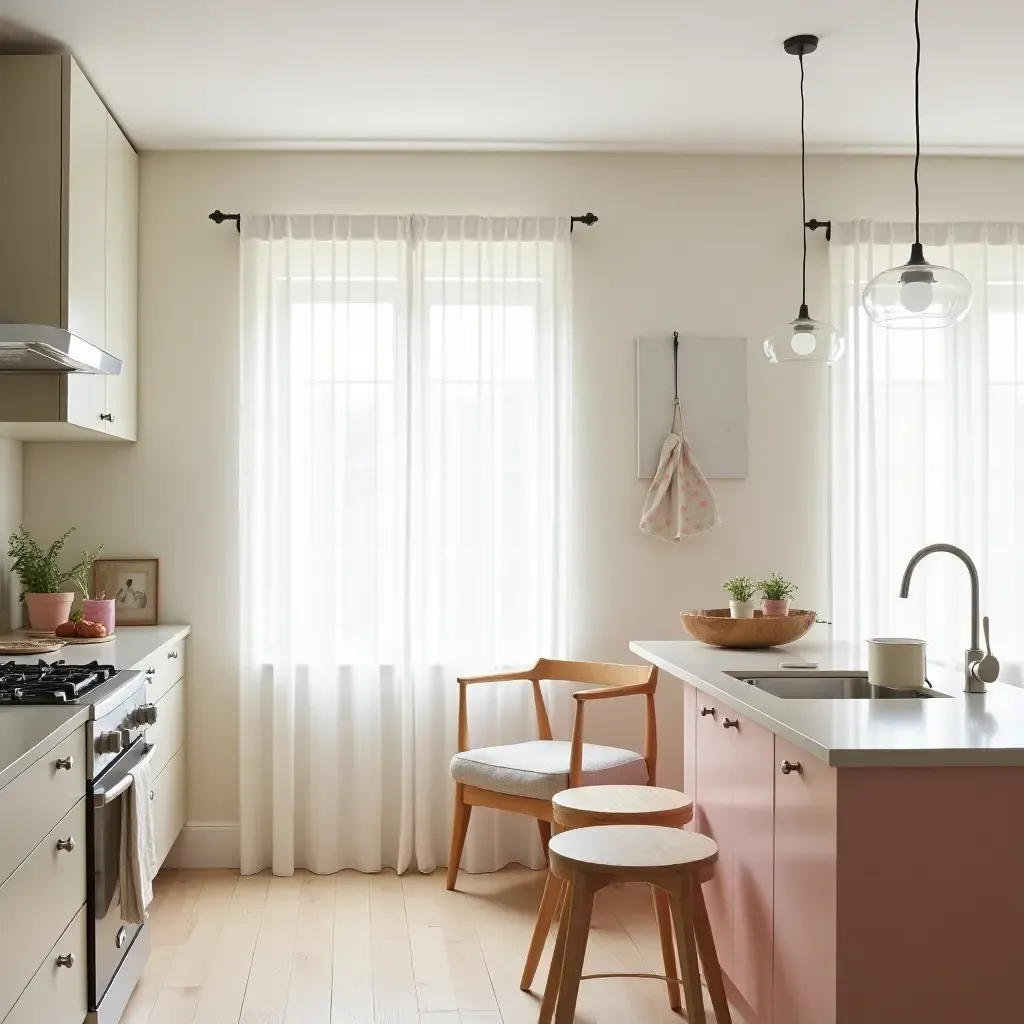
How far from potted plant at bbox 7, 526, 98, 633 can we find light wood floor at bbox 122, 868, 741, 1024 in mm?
1008

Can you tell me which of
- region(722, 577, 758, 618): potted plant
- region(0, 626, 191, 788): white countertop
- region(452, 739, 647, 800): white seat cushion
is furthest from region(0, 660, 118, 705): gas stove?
region(722, 577, 758, 618): potted plant

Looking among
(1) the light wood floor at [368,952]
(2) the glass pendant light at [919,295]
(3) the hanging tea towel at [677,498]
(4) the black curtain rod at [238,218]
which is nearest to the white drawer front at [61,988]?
(1) the light wood floor at [368,952]

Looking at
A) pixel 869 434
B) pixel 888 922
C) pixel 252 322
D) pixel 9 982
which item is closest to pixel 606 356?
pixel 869 434

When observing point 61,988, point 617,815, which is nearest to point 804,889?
point 617,815

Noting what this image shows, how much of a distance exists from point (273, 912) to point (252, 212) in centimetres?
246

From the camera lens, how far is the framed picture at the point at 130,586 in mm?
4191

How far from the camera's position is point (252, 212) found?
4.29 meters

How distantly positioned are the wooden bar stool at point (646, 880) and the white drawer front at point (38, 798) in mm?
1016

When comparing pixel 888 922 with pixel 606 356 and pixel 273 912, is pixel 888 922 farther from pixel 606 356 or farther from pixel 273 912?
pixel 606 356

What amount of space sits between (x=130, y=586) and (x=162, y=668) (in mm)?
635

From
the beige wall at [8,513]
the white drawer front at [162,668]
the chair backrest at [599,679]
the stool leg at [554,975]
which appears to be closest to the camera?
the stool leg at [554,975]

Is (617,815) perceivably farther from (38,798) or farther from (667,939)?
(38,798)

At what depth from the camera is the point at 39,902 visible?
2137 mm

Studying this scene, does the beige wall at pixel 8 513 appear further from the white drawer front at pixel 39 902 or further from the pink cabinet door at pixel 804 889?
the pink cabinet door at pixel 804 889
